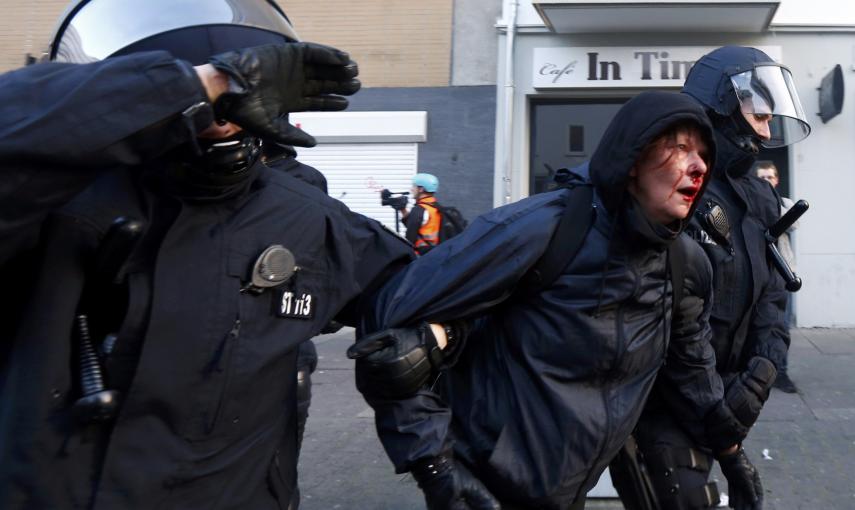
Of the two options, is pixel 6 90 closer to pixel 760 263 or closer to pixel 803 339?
pixel 760 263

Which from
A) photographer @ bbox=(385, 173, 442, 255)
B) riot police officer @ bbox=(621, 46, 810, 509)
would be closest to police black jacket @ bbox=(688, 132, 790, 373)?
riot police officer @ bbox=(621, 46, 810, 509)

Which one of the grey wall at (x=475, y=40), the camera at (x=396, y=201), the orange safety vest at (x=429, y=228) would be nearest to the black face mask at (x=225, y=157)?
the orange safety vest at (x=429, y=228)

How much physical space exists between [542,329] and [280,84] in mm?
1210

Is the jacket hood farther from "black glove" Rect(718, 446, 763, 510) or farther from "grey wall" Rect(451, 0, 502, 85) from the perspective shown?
"grey wall" Rect(451, 0, 502, 85)

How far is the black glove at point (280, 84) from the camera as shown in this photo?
1.57 m

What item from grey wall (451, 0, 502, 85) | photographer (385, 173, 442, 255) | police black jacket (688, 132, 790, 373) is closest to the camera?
police black jacket (688, 132, 790, 373)

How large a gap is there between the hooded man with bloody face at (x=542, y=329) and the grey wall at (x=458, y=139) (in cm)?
902

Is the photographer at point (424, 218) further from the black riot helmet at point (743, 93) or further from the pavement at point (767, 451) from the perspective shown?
the black riot helmet at point (743, 93)

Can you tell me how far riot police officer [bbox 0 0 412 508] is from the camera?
4.73ft

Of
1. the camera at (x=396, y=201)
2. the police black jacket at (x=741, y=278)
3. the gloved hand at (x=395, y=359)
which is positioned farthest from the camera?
the camera at (x=396, y=201)

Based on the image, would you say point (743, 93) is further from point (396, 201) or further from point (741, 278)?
point (396, 201)

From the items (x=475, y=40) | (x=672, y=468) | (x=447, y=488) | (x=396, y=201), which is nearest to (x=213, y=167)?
(x=447, y=488)

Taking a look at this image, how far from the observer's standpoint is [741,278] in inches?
137

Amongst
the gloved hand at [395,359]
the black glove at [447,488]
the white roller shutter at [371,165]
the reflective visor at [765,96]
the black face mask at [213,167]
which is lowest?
the black glove at [447,488]
